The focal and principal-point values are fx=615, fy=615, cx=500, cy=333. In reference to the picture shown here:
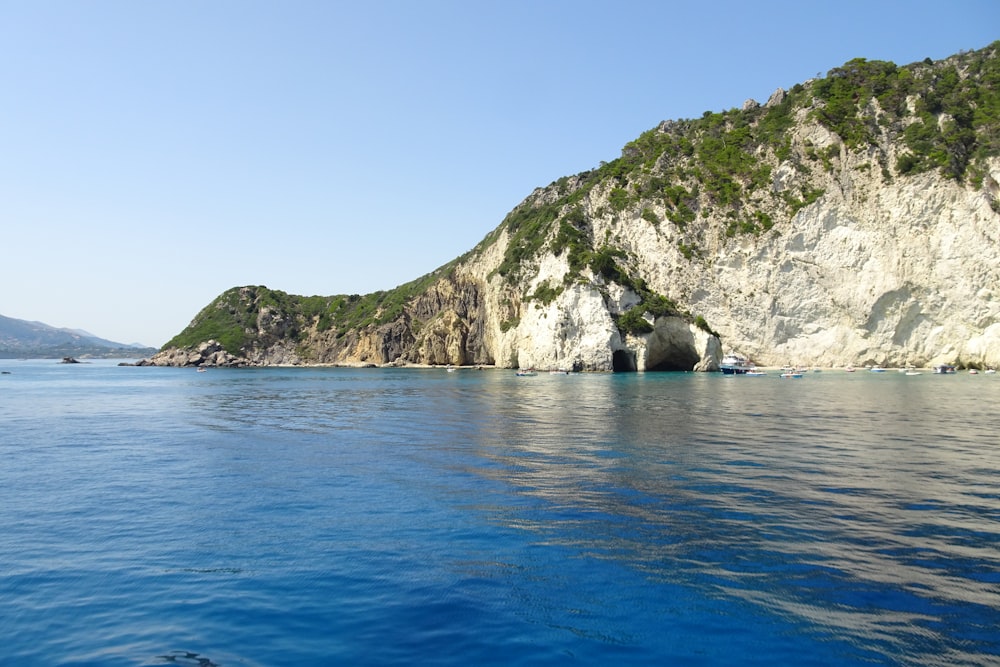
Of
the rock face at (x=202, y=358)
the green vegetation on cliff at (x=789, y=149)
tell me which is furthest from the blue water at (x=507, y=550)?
the rock face at (x=202, y=358)

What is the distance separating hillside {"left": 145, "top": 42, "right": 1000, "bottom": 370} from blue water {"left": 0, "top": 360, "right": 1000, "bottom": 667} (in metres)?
64.2

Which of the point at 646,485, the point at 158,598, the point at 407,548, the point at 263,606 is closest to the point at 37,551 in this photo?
the point at 158,598

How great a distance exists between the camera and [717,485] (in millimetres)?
16750

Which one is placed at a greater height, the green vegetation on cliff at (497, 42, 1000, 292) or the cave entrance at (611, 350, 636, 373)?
the green vegetation on cliff at (497, 42, 1000, 292)

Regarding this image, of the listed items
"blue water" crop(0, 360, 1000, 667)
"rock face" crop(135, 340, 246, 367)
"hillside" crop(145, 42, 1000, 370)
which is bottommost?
"blue water" crop(0, 360, 1000, 667)

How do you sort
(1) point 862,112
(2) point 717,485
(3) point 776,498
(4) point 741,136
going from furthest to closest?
1. (4) point 741,136
2. (1) point 862,112
3. (2) point 717,485
4. (3) point 776,498

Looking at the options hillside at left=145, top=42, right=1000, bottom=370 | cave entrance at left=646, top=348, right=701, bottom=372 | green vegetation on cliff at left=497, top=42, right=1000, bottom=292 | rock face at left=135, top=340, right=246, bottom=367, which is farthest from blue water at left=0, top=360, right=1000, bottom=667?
rock face at left=135, top=340, right=246, bottom=367

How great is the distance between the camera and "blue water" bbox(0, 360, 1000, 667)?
7.87 meters

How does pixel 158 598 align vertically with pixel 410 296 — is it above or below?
below

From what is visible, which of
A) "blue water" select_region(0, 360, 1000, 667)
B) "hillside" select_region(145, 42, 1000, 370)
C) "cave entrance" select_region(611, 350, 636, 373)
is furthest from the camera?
"cave entrance" select_region(611, 350, 636, 373)

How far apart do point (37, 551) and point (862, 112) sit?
105162 mm

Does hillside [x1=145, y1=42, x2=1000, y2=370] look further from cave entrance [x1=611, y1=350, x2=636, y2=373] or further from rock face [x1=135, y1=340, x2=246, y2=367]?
rock face [x1=135, y1=340, x2=246, y2=367]

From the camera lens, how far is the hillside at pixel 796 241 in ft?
256

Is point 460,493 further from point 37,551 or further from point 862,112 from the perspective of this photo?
A: point 862,112
